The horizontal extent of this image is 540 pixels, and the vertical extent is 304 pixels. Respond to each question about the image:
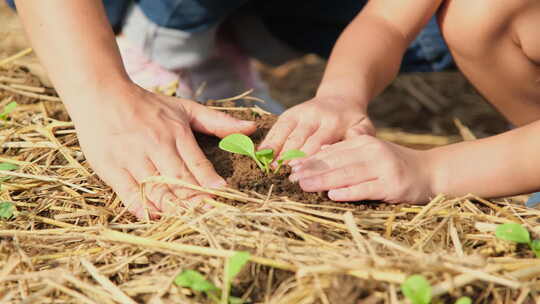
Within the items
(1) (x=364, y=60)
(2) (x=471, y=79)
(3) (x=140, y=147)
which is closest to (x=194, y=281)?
(3) (x=140, y=147)

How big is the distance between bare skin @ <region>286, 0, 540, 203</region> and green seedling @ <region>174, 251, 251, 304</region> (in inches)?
13.0

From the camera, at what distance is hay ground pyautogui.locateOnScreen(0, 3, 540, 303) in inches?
35.8

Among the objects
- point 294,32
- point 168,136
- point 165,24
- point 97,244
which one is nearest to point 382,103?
point 294,32

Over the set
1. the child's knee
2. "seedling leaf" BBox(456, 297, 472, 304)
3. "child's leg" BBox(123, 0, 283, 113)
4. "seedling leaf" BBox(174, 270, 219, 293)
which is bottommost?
"child's leg" BBox(123, 0, 283, 113)

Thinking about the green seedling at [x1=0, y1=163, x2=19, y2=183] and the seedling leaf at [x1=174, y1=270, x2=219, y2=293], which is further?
the green seedling at [x1=0, y1=163, x2=19, y2=183]

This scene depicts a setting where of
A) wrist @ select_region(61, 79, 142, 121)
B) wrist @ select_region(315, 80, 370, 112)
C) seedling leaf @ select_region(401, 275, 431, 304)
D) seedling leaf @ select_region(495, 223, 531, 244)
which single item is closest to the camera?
seedling leaf @ select_region(401, 275, 431, 304)

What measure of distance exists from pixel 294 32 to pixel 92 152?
4.53ft

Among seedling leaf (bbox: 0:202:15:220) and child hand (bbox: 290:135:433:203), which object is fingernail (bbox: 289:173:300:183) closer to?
child hand (bbox: 290:135:433:203)

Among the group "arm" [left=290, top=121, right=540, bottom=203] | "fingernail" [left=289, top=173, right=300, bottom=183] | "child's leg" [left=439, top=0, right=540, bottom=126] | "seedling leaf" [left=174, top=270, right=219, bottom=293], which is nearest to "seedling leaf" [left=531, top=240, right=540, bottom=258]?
"arm" [left=290, top=121, right=540, bottom=203]

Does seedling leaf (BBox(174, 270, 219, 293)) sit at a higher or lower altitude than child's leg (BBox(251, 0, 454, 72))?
higher

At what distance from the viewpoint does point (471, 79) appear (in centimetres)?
181

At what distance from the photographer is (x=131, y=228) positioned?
1129 millimetres

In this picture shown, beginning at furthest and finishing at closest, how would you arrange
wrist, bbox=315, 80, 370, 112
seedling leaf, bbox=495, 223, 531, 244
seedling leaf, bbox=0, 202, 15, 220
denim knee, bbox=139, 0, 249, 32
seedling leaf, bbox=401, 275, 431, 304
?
1. denim knee, bbox=139, 0, 249, 32
2. wrist, bbox=315, 80, 370, 112
3. seedling leaf, bbox=0, 202, 15, 220
4. seedling leaf, bbox=495, 223, 531, 244
5. seedling leaf, bbox=401, 275, 431, 304

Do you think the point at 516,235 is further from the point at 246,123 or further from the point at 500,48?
the point at 500,48
